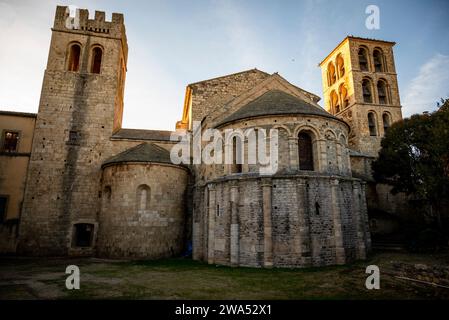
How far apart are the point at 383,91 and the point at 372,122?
16.3ft

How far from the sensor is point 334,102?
3519 centimetres

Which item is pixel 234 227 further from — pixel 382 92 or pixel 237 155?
pixel 382 92

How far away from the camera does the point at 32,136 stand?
63.6 ft

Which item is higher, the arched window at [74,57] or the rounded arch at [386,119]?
the arched window at [74,57]

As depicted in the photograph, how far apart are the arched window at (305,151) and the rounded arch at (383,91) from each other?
2186 centimetres

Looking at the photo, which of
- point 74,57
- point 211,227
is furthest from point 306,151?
point 74,57

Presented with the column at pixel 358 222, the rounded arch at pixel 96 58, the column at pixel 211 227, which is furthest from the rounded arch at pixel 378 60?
the rounded arch at pixel 96 58

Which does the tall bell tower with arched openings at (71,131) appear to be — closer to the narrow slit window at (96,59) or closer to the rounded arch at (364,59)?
the narrow slit window at (96,59)

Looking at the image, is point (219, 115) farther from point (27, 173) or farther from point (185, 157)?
point (27, 173)

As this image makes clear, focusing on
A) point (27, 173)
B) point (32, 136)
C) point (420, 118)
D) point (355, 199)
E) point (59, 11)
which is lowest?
point (355, 199)

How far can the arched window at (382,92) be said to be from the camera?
31406 millimetres

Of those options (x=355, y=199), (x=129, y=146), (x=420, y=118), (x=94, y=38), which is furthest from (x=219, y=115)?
(x=420, y=118)

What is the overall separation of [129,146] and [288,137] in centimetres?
1244

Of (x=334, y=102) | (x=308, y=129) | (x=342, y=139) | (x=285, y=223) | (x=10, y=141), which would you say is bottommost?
(x=285, y=223)
